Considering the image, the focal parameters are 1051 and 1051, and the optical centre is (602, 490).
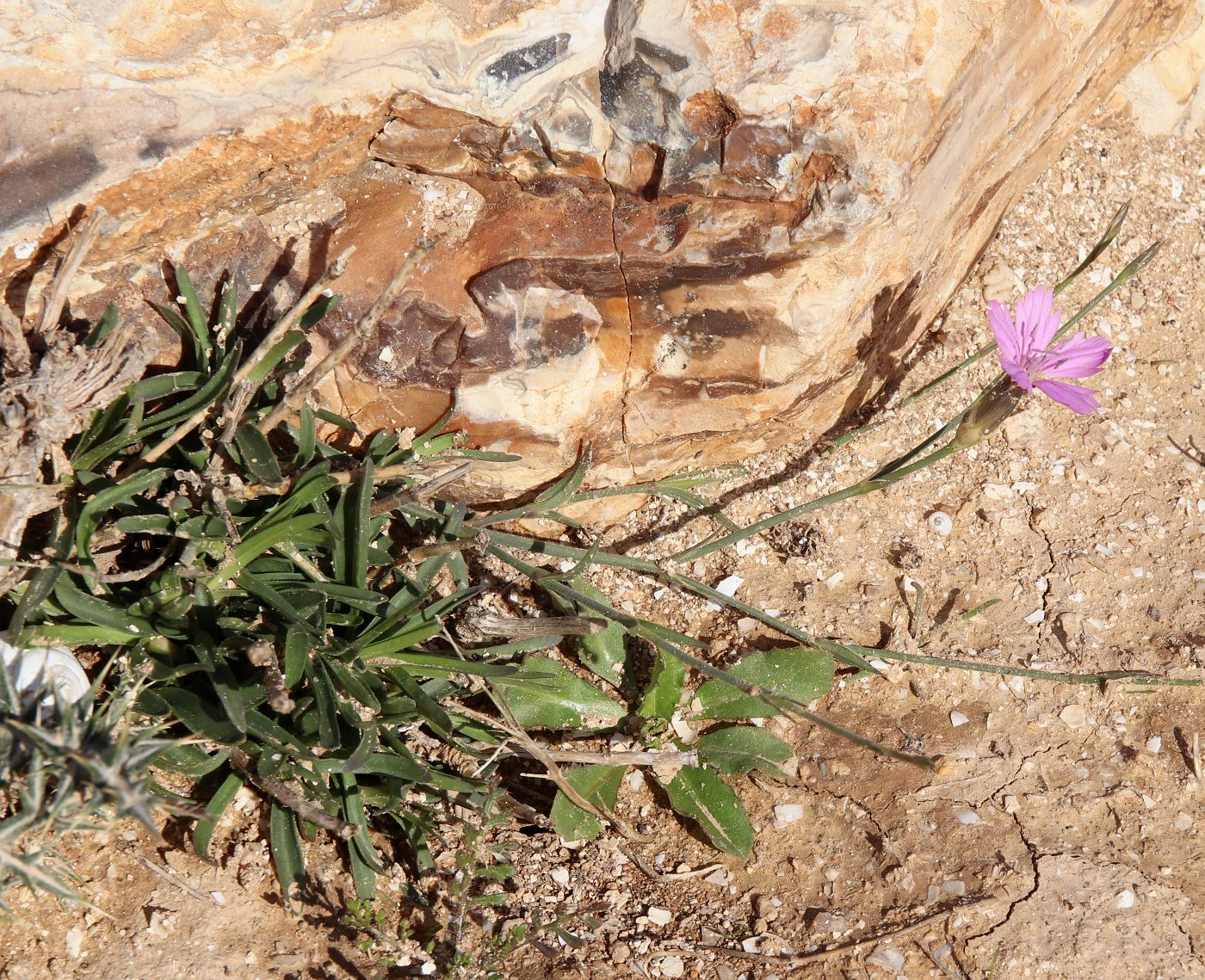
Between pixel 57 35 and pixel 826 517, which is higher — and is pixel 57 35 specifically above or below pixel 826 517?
above

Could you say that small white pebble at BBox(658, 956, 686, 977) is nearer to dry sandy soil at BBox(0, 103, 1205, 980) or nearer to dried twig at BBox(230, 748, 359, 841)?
dry sandy soil at BBox(0, 103, 1205, 980)

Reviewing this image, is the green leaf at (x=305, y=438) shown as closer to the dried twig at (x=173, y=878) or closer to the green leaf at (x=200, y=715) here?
the green leaf at (x=200, y=715)

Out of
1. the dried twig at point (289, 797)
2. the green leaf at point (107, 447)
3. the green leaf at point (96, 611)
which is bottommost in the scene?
the dried twig at point (289, 797)

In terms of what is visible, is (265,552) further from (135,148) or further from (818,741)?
(818,741)

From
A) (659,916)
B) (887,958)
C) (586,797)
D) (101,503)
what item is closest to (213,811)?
(101,503)

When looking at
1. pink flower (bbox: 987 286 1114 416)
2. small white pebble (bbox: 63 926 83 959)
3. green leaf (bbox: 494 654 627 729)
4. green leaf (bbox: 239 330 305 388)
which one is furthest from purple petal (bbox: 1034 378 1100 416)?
small white pebble (bbox: 63 926 83 959)

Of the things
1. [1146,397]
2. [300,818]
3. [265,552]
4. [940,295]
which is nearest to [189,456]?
[265,552]

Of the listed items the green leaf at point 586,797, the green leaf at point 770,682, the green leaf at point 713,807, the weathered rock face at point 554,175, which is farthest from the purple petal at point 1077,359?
the green leaf at point 586,797

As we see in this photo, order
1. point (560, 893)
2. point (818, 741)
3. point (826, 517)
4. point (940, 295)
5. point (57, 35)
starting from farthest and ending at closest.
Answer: point (940, 295)
point (826, 517)
point (818, 741)
point (560, 893)
point (57, 35)
